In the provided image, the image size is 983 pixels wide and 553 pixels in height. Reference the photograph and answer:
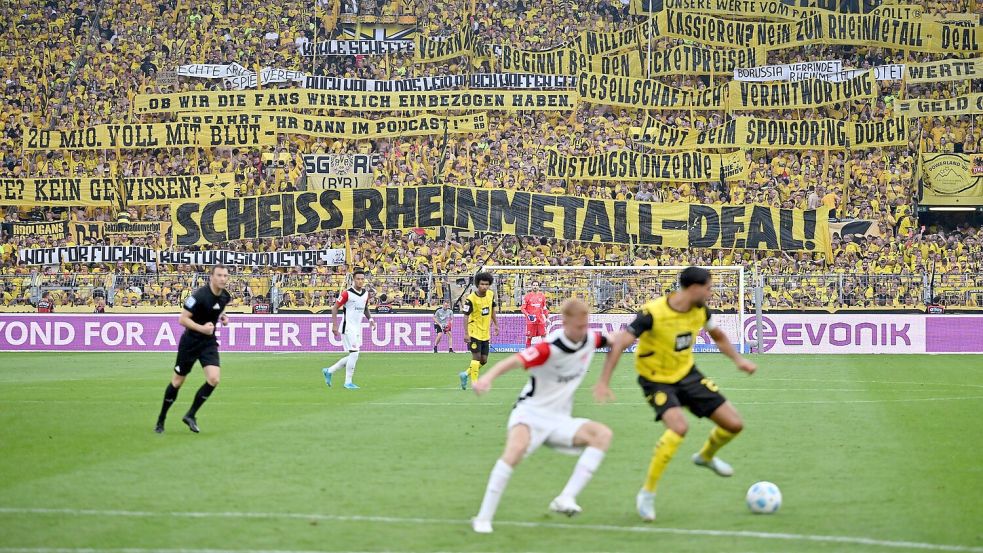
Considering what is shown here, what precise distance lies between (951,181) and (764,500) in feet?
113

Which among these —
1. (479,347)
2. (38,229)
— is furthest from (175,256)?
(479,347)

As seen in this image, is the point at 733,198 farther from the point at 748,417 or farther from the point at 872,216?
the point at 748,417

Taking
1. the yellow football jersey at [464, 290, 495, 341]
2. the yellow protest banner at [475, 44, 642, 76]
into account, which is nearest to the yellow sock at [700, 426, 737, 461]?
the yellow football jersey at [464, 290, 495, 341]

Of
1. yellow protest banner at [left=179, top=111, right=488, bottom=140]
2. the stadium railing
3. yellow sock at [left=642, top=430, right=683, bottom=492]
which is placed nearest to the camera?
yellow sock at [left=642, top=430, right=683, bottom=492]

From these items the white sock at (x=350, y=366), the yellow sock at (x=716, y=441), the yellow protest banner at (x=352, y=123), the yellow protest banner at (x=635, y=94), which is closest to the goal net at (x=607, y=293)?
the yellow protest banner at (x=352, y=123)

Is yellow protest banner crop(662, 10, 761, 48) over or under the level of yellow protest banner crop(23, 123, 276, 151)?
over

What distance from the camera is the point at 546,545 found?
27.0 ft

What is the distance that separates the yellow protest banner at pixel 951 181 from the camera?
4041 cm

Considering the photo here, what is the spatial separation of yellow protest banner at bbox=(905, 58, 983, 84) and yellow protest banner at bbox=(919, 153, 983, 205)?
144 inches

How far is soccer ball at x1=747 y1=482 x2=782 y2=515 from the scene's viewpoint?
936 cm

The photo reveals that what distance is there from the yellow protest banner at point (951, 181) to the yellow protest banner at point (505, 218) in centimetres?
473

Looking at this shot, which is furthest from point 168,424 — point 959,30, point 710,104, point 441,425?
point 959,30

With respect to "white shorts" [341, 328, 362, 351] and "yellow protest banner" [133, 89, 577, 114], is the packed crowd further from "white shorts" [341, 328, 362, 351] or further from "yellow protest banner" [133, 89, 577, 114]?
"white shorts" [341, 328, 362, 351]

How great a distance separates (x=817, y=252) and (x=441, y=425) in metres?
26.2
